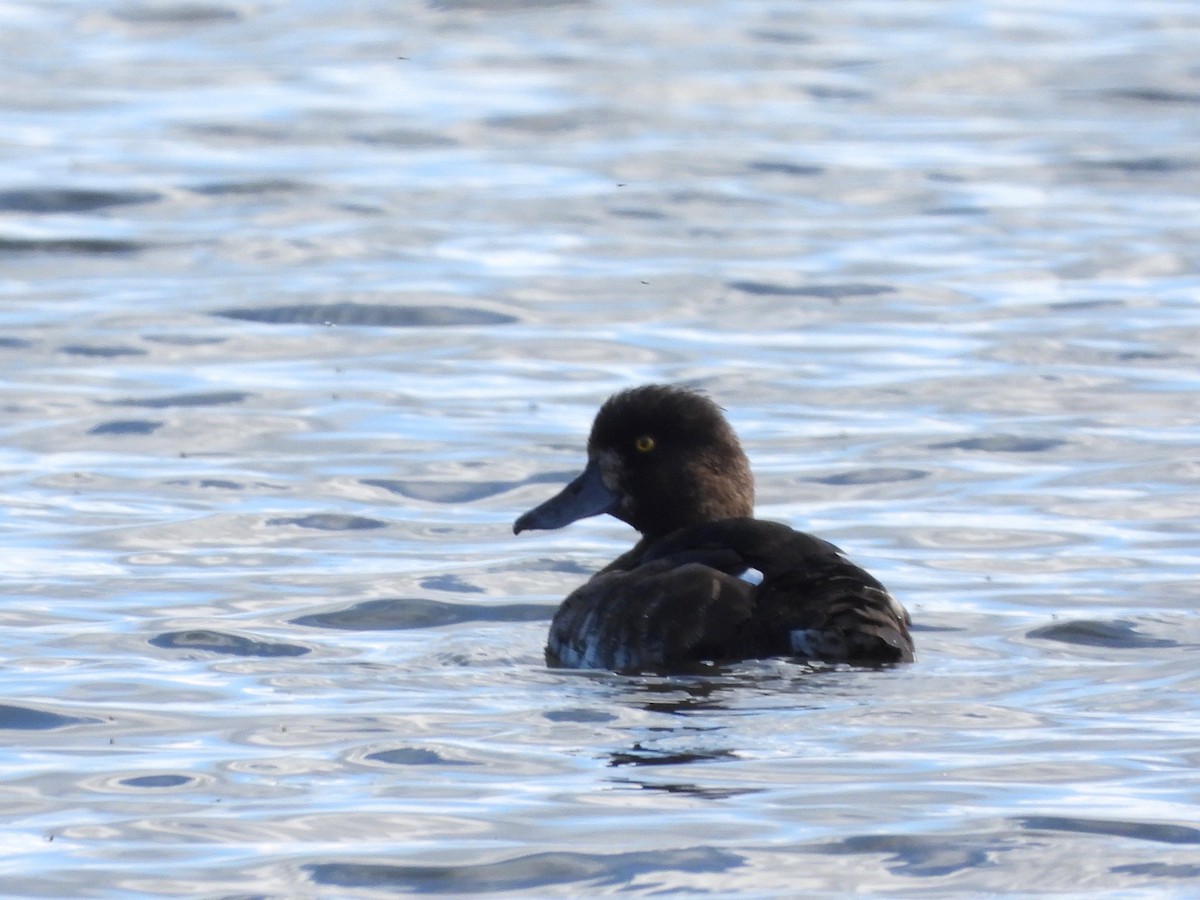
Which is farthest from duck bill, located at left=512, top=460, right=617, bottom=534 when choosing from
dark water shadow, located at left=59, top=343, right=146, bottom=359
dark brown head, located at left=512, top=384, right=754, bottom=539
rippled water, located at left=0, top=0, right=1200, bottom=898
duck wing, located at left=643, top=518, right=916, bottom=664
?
dark water shadow, located at left=59, top=343, right=146, bottom=359

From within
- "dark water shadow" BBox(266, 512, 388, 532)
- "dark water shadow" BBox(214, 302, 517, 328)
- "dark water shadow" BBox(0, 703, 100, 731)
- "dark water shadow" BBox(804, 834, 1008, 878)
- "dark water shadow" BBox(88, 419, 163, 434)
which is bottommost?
"dark water shadow" BBox(266, 512, 388, 532)

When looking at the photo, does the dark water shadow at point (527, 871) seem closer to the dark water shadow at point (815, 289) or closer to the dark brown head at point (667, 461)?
the dark brown head at point (667, 461)

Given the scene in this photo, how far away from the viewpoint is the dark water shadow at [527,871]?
5152 millimetres

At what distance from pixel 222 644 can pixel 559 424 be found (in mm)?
4046

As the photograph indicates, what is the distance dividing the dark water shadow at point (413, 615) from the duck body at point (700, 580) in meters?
0.42

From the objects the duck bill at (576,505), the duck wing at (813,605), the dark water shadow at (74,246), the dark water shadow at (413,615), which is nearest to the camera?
the duck wing at (813,605)

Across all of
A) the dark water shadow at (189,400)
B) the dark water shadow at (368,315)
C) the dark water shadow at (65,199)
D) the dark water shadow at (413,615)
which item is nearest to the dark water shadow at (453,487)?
the dark water shadow at (189,400)

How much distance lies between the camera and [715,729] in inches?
248

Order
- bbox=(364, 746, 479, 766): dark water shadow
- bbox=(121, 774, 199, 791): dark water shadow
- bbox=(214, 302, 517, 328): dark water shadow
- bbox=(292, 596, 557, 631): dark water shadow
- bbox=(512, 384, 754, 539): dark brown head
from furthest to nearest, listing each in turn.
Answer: bbox=(214, 302, 517, 328): dark water shadow < bbox=(512, 384, 754, 539): dark brown head < bbox=(292, 596, 557, 631): dark water shadow < bbox=(364, 746, 479, 766): dark water shadow < bbox=(121, 774, 199, 791): dark water shadow

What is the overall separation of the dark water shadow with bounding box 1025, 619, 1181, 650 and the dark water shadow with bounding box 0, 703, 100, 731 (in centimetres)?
293

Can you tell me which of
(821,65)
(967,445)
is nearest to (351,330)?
(967,445)

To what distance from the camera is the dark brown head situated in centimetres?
825

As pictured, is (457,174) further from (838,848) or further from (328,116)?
(838,848)

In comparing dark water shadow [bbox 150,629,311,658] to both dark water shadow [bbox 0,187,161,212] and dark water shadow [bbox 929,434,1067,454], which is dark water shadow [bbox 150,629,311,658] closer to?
dark water shadow [bbox 929,434,1067,454]
